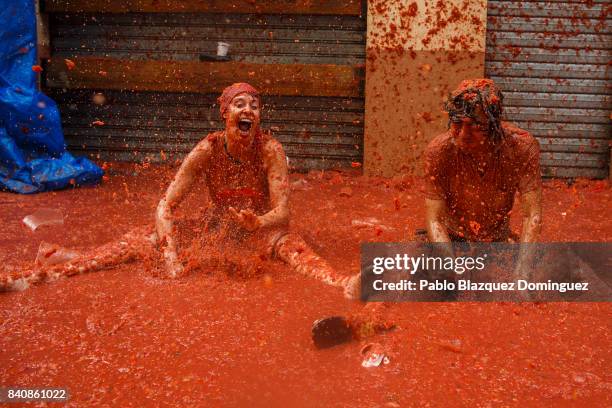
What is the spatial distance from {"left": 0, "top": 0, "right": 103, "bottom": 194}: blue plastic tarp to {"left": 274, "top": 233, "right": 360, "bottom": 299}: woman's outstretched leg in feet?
11.5

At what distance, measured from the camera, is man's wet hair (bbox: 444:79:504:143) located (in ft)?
11.8

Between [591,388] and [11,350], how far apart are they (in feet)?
8.82

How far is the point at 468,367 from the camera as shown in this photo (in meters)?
2.93

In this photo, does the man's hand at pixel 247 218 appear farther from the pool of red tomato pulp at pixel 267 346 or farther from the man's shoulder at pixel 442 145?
the man's shoulder at pixel 442 145

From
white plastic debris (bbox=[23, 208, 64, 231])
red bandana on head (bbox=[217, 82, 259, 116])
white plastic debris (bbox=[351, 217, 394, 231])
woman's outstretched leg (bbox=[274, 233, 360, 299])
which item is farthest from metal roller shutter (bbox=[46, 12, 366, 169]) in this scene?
woman's outstretched leg (bbox=[274, 233, 360, 299])

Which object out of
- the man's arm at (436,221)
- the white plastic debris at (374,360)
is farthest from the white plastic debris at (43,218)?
the white plastic debris at (374,360)

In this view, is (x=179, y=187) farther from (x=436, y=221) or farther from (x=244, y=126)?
(x=436, y=221)

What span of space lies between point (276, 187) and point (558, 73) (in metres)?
4.70

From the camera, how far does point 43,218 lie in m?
5.66

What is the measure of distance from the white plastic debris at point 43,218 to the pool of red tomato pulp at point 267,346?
2.63ft

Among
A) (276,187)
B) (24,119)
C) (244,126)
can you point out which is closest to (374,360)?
(276,187)

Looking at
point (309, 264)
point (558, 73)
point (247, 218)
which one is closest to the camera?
point (247, 218)

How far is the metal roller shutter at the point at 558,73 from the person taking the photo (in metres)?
7.47

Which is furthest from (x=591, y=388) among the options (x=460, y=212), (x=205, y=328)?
(x=205, y=328)
